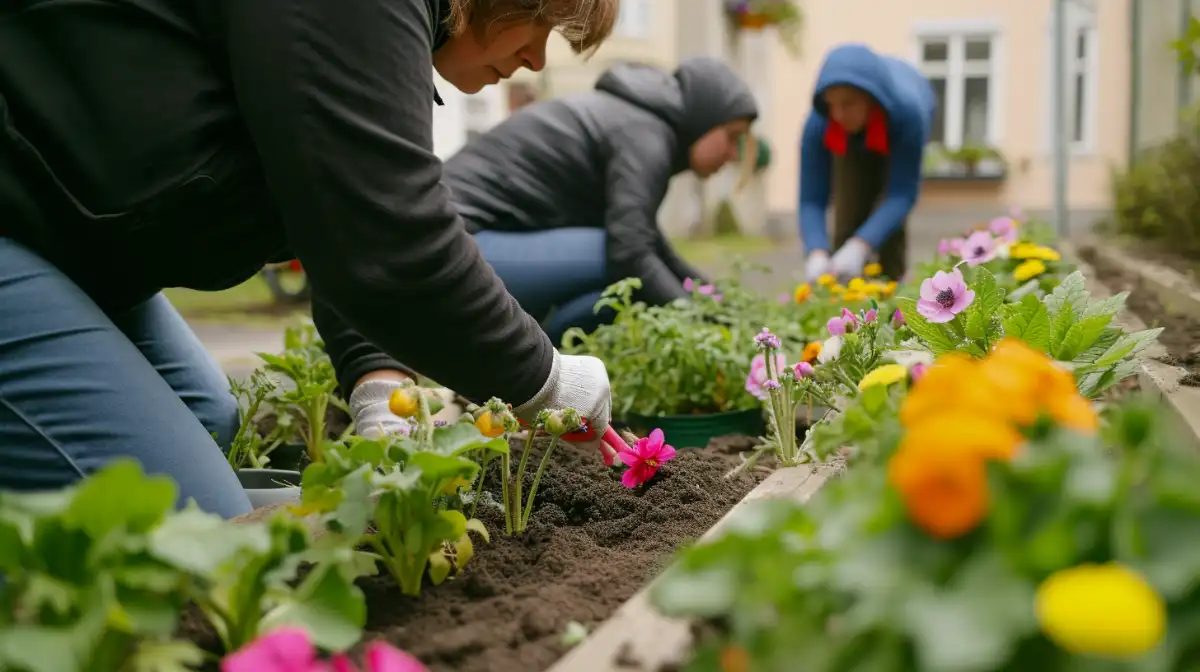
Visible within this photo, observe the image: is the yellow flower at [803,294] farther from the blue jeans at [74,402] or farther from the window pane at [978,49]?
the window pane at [978,49]

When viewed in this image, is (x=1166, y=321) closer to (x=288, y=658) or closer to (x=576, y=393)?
(x=576, y=393)

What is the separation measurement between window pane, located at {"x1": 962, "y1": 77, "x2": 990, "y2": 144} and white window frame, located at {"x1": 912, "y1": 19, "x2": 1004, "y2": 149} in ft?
0.15

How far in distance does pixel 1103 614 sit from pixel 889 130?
3.54 m

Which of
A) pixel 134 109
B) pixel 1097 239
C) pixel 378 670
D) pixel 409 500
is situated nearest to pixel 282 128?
pixel 134 109

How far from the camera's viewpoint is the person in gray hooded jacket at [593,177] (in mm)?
3021

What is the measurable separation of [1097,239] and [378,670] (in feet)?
16.1

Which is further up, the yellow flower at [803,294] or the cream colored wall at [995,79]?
the cream colored wall at [995,79]

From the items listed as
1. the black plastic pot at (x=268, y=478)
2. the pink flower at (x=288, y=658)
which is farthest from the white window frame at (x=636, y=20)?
the pink flower at (x=288, y=658)

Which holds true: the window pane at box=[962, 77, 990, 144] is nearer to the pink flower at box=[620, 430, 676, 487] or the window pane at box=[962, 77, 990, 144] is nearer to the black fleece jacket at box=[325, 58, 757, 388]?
the black fleece jacket at box=[325, 58, 757, 388]

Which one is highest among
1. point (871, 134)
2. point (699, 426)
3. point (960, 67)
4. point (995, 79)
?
point (960, 67)

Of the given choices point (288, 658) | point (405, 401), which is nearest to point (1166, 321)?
point (405, 401)

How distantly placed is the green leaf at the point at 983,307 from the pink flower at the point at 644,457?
45cm

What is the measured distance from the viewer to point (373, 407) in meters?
1.91

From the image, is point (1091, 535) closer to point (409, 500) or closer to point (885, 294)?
point (409, 500)
